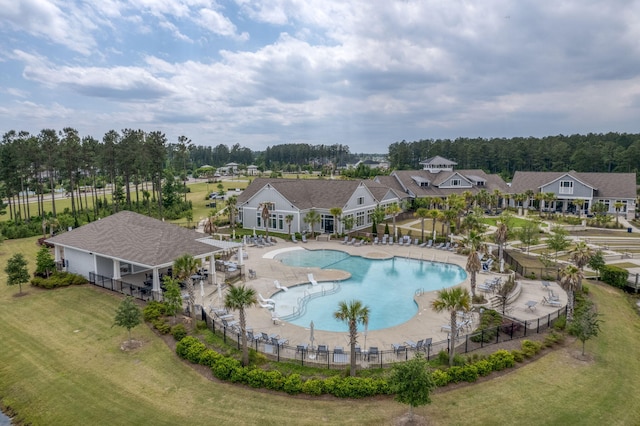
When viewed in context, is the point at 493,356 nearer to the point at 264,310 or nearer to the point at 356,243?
the point at 264,310

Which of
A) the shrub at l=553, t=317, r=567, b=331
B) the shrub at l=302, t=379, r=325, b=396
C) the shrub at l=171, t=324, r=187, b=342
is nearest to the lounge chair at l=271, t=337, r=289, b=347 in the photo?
the shrub at l=302, t=379, r=325, b=396

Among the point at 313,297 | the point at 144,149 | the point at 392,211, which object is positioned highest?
the point at 144,149

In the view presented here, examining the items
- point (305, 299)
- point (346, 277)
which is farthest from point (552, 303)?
point (305, 299)

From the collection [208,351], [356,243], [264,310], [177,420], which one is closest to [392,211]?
[356,243]

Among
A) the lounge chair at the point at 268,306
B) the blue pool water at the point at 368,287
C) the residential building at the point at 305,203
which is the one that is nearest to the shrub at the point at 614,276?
the blue pool water at the point at 368,287

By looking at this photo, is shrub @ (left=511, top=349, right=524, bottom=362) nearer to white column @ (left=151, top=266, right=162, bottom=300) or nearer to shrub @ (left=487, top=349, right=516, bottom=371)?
shrub @ (left=487, top=349, right=516, bottom=371)

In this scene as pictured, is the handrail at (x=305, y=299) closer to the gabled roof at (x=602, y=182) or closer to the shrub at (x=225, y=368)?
the shrub at (x=225, y=368)

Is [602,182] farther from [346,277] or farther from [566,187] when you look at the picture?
[346,277]
